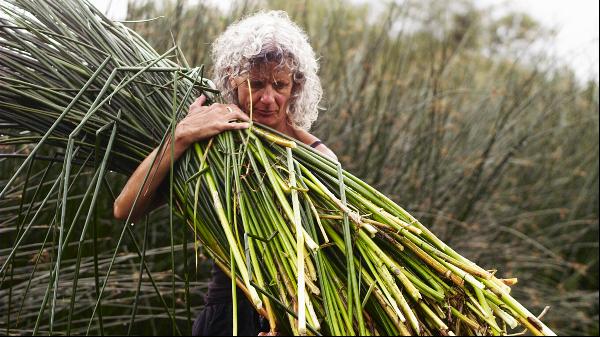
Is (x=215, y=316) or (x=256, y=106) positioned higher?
(x=256, y=106)

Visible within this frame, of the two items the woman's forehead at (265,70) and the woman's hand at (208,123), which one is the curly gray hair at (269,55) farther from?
the woman's hand at (208,123)


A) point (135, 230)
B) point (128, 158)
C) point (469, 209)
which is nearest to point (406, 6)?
point (469, 209)

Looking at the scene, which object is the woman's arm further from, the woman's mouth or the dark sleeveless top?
the dark sleeveless top

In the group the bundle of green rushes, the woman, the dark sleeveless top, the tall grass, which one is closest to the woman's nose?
the woman

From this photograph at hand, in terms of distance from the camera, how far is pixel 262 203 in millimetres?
1242

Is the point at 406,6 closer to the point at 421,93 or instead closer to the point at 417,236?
the point at 421,93

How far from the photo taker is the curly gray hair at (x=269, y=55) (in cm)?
157

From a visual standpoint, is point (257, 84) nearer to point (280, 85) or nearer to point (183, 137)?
point (280, 85)

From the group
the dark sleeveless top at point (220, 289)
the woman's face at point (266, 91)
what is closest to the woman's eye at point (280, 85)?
the woman's face at point (266, 91)

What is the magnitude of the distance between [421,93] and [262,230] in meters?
2.76

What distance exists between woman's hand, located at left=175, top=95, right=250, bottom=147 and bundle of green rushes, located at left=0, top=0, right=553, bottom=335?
20 millimetres

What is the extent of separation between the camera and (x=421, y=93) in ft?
12.6

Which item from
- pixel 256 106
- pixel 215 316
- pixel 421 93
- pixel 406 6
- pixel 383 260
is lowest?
pixel 215 316

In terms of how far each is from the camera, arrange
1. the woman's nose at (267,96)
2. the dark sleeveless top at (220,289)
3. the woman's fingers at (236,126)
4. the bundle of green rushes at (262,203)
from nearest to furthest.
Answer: the bundle of green rushes at (262,203) → the woman's fingers at (236,126) → the woman's nose at (267,96) → the dark sleeveless top at (220,289)
